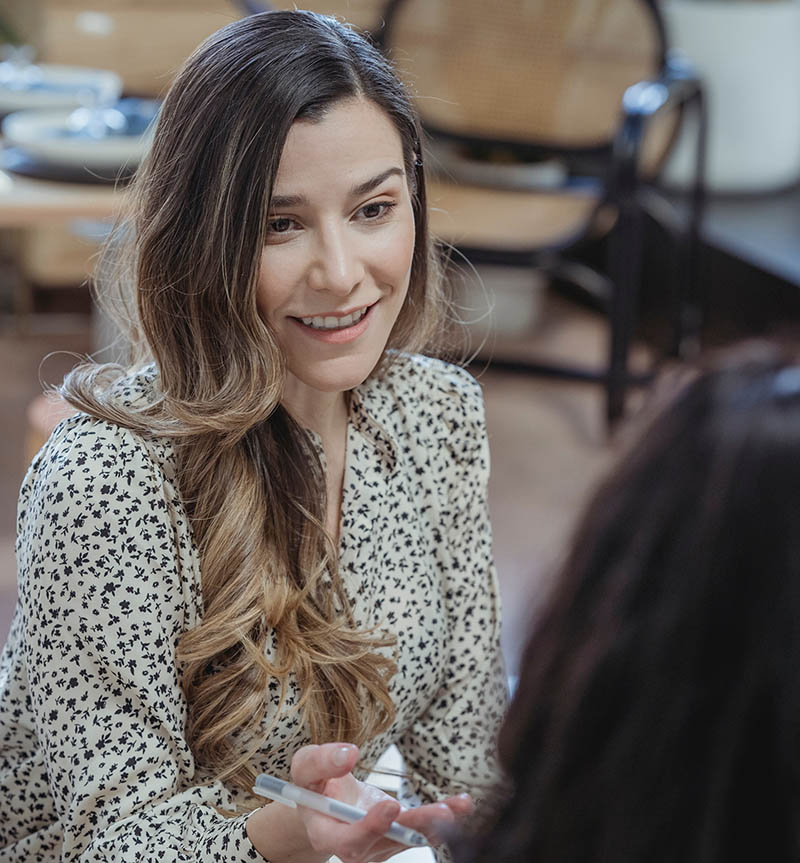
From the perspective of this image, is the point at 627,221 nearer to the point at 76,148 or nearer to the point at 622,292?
the point at 622,292

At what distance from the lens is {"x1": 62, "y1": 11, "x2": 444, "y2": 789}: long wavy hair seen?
3.29ft

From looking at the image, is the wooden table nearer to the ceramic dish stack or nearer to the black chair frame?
the ceramic dish stack

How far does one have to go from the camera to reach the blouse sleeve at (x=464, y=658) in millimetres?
1227

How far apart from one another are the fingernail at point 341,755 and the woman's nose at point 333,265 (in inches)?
16.2

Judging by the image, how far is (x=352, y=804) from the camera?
0.88 meters

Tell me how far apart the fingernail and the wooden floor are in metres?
1.51

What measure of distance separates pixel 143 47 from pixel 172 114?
269cm

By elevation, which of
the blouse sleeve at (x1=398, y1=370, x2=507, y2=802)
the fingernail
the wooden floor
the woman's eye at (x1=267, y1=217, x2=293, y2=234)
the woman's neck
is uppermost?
Answer: the woman's eye at (x1=267, y1=217, x2=293, y2=234)

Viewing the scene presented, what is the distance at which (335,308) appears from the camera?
109 cm

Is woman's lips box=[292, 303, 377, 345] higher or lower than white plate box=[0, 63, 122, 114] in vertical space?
lower

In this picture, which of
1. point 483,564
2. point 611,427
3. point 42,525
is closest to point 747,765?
point 42,525

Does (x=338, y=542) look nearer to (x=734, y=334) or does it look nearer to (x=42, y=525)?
(x=42, y=525)

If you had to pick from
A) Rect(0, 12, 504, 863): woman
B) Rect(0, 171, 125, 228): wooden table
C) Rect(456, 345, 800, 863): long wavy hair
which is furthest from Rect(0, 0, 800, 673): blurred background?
Rect(456, 345, 800, 863): long wavy hair

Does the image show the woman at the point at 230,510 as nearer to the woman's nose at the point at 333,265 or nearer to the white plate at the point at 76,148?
the woman's nose at the point at 333,265
